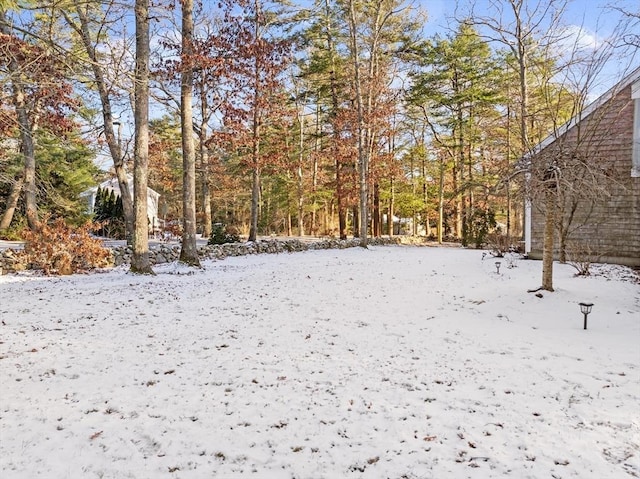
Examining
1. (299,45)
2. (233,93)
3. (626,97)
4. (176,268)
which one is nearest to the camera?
(176,268)

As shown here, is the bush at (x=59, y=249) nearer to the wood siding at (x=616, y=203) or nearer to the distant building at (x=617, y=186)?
the distant building at (x=617, y=186)

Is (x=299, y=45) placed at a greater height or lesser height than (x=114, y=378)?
greater

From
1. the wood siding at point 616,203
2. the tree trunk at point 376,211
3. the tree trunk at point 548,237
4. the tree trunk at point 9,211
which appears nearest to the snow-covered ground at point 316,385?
the tree trunk at point 548,237

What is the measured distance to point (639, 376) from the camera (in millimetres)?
3832

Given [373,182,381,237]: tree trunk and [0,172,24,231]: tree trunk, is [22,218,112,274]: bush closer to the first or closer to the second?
[0,172,24,231]: tree trunk

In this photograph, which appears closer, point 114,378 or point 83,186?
point 114,378

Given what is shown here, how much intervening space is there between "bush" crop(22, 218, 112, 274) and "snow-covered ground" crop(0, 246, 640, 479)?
218 centimetres

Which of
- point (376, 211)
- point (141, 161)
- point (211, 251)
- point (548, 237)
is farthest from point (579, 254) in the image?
point (376, 211)

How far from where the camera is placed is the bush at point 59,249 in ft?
29.8

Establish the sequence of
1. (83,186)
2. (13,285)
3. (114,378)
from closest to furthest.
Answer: (114,378) → (13,285) → (83,186)

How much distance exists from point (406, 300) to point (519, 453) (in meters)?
4.38

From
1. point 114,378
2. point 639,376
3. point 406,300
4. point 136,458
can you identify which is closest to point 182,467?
point 136,458

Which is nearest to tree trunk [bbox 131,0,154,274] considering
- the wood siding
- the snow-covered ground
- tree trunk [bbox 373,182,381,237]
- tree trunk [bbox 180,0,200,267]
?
tree trunk [bbox 180,0,200,267]

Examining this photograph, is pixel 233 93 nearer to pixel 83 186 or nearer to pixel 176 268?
pixel 176 268
